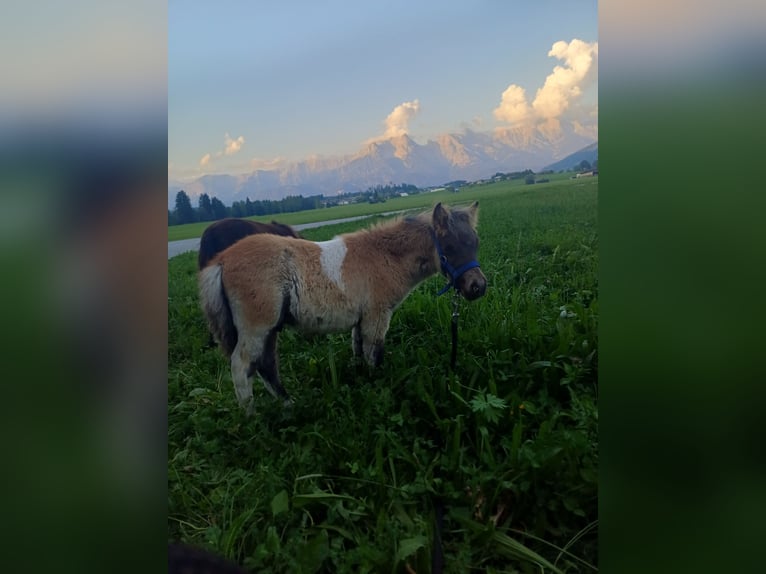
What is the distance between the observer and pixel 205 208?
209 centimetres

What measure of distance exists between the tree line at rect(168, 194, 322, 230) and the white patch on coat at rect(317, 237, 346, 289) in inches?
7.7

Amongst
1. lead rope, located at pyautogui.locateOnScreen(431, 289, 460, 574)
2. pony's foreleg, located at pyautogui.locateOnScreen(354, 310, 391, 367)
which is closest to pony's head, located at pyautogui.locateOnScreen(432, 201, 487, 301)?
lead rope, located at pyautogui.locateOnScreen(431, 289, 460, 574)

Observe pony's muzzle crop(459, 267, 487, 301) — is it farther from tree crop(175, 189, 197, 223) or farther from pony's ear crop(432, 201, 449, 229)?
tree crop(175, 189, 197, 223)

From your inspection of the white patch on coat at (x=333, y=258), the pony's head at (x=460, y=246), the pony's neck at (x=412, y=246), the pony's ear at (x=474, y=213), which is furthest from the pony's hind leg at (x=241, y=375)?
the pony's ear at (x=474, y=213)

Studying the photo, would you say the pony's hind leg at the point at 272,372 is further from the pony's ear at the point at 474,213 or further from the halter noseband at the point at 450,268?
the pony's ear at the point at 474,213

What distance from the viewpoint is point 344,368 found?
2.27 m

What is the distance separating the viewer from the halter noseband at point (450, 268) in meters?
2.13

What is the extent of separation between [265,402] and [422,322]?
0.84 meters

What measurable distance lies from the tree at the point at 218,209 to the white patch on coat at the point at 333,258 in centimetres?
46

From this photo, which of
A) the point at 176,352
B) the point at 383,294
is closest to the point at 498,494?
the point at 383,294

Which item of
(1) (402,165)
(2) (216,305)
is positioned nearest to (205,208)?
(2) (216,305)
